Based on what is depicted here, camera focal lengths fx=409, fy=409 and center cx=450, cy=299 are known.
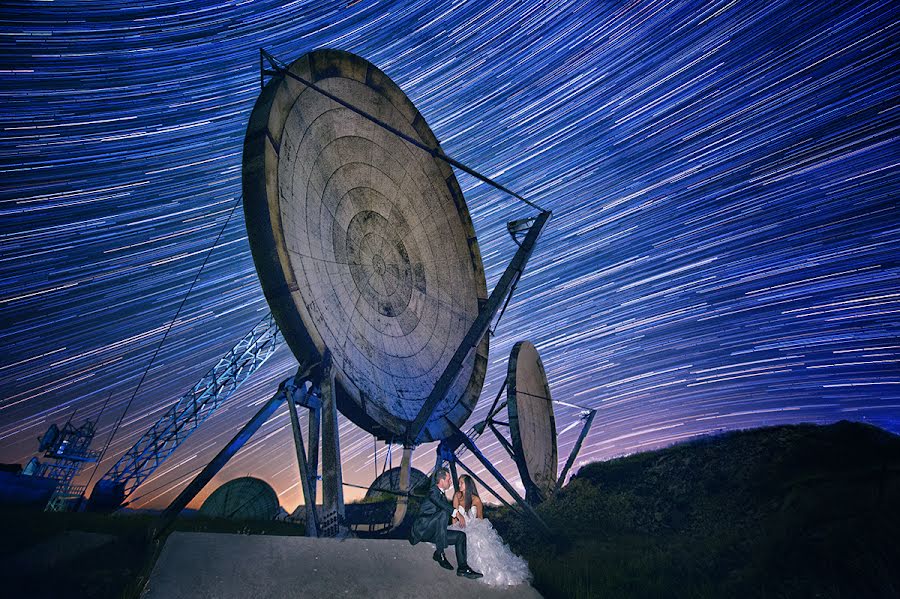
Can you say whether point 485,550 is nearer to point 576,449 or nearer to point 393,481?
point 576,449

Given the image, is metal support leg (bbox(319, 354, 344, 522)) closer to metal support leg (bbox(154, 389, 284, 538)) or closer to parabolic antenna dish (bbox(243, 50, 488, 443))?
parabolic antenna dish (bbox(243, 50, 488, 443))

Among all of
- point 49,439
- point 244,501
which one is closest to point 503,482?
point 244,501

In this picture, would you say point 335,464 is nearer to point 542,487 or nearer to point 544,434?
point 542,487

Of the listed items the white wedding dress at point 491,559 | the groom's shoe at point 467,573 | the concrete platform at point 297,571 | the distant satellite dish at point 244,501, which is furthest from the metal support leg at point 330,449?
the distant satellite dish at point 244,501

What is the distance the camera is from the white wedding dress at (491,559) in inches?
227

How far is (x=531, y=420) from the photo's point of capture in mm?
13805

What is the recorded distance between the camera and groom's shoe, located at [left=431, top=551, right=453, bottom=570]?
562 cm

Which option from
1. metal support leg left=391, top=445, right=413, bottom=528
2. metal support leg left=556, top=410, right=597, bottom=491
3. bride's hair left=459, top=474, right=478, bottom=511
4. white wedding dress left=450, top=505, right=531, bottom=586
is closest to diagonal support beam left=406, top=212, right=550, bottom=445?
metal support leg left=391, top=445, right=413, bottom=528

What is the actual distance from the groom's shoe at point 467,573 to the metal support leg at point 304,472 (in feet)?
6.62

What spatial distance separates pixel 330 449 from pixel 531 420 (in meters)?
9.16

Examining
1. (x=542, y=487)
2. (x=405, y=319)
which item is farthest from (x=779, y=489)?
(x=405, y=319)

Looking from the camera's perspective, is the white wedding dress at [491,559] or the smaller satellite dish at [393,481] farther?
the smaller satellite dish at [393,481]

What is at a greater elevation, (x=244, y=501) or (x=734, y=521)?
(x=244, y=501)

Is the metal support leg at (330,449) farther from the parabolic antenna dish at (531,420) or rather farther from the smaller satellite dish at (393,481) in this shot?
the parabolic antenna dish at (531,420)
